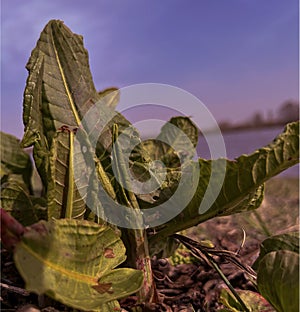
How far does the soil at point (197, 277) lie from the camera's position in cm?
43

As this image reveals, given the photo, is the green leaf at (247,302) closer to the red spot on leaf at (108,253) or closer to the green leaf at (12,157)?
the red spot on leaf at (108,253)

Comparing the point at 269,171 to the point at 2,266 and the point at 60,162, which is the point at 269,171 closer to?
the point at 60,162

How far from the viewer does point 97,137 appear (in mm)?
475

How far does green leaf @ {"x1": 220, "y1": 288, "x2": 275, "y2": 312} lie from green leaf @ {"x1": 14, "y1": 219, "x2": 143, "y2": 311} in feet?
0.44

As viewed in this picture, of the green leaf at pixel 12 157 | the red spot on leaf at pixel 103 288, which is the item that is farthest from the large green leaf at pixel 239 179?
the green leaf at pixel 12 157

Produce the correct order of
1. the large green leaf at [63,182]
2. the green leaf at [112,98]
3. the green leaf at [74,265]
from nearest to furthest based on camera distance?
1. the green leaf at [74,265]
2. the large green leaf at [63,182]
3. the green leaf at [112,98]

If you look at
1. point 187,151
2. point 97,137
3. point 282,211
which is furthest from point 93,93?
point 282,211

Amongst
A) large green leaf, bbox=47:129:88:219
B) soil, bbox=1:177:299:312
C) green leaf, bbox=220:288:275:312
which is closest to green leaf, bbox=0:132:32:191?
soil, bbox=1:177:299:312

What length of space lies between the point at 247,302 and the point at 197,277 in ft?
0.36

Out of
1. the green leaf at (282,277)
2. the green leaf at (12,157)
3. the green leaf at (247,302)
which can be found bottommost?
the green leaf at (247,302)

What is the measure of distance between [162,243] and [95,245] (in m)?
0.14

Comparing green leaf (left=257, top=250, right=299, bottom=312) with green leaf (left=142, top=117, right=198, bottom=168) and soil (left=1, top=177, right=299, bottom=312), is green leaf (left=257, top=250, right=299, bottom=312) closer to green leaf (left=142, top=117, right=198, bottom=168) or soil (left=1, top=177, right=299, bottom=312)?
soil (left=1, top=177, right=299, bottom=312)

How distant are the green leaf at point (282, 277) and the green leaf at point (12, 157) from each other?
406mm

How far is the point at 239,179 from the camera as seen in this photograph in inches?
16.0
